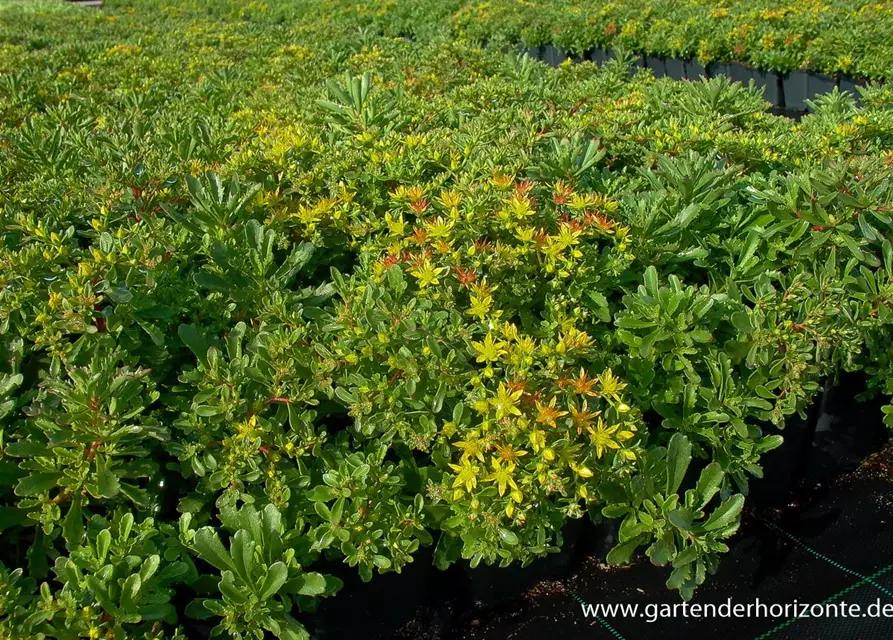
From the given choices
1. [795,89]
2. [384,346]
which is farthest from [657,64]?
[384,346]

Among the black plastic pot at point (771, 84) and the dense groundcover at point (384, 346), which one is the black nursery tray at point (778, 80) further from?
the dense groundcover at point (384, 346)

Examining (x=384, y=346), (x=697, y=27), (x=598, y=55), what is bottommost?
(x=384, y=346)

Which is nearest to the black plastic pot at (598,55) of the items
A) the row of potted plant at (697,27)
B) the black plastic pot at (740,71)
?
the row of potted plant at (697,27)

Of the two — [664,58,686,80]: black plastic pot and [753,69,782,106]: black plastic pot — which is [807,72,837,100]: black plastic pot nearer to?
[753,69,782,106]: black plastic pot

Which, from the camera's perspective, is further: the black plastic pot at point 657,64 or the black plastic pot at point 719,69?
the black plastic pot at point 657,64

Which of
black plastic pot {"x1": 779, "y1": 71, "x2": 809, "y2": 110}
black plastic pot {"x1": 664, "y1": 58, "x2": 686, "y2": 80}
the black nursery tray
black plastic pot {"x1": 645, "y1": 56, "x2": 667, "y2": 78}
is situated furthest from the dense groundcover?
black plastic pot {"x1": 645, "y1": 56, "x2": 667, "y2": 78}

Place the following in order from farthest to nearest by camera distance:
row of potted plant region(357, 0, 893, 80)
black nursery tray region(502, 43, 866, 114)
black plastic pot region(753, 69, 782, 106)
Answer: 1. black plastic pot region(753, 69, 782, 106)
2. black nursery tray region(502, 43, 866, 114)
3. row of potted plant region(357, 0, 893, 80)

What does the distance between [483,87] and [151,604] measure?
2.42 meters

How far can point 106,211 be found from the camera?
1939mm

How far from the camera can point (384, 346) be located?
168cm

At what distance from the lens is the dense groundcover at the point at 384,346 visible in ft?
4.98

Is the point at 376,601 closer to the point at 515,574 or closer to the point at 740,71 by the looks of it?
the point at 515,574

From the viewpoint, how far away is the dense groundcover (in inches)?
59.7

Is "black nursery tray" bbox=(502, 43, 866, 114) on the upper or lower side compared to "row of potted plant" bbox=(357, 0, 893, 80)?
lower
